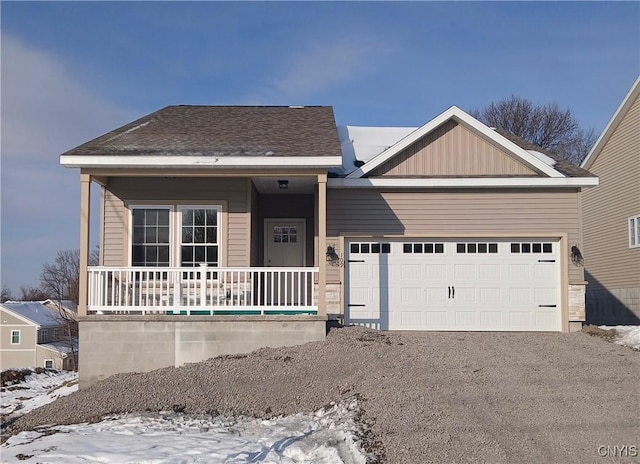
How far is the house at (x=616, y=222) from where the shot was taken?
17.4 metres

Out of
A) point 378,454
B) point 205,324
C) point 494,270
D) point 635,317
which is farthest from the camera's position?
point 635,317

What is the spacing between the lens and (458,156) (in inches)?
541

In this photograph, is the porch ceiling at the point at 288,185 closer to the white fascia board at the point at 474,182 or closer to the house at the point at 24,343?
the white fascia board at the point at 474,182

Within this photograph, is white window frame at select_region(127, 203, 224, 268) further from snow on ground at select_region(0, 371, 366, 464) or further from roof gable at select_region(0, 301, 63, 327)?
roof gable at select_region(0, 301, 63, 327)

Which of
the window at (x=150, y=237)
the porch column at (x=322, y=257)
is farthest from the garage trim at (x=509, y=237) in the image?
the window at (x=150, y=237)

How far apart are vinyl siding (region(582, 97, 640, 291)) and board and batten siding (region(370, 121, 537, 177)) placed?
5.57 metres

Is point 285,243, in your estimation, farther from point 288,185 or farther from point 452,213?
point 452,213

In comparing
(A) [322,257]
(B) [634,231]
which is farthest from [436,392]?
(B) [634,231]

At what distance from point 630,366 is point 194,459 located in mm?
6659

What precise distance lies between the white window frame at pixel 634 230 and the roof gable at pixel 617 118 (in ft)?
8.71

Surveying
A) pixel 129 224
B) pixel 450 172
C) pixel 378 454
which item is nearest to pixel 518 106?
pixel 450 172

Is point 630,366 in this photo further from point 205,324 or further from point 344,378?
point 205,324

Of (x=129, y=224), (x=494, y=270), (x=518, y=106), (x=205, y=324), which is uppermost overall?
(x=518, y=106)

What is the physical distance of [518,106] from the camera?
3678 centimetres
